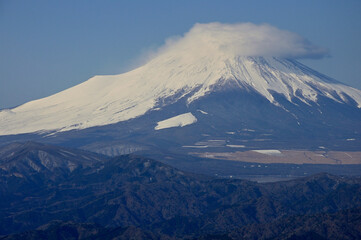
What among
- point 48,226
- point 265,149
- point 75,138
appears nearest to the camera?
point 48,226

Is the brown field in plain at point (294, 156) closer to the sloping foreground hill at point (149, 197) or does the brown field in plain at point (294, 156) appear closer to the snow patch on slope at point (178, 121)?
the snow patch on slope at point (178, 121)

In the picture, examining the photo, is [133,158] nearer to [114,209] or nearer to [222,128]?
[114,209]

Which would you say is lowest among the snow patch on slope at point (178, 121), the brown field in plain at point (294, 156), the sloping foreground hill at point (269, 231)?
the sloping foreground hill at point (269, 231)

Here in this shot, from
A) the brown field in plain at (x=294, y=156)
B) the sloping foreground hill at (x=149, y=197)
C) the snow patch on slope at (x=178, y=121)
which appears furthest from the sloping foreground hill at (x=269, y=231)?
the snow patch on slope at (x=178, y=121)

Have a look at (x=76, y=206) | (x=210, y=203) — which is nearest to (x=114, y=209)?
(x=76, y=206)

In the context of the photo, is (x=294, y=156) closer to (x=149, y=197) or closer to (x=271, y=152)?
(x=271, y=152)

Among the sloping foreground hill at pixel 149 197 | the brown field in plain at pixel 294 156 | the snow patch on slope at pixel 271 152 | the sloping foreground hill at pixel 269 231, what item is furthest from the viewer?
the snow patch on slope at pixel 271 152

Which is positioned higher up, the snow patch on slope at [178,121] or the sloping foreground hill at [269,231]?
the snow patch on slope at [178,121]

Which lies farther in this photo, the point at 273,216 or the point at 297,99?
the point at 297,99
